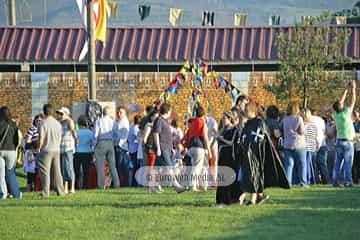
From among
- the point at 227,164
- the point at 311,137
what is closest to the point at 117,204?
the point at 227,164

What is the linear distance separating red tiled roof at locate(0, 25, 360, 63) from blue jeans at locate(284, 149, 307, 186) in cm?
1545

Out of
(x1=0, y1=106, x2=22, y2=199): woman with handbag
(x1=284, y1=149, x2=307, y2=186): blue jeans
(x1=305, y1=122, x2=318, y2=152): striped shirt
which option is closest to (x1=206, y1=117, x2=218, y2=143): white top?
(x1=284, y1=149, x2=307, y2=186): blue jeans

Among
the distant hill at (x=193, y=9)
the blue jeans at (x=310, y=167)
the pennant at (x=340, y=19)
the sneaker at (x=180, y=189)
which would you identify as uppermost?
the distant hill at (x=193, y=9)

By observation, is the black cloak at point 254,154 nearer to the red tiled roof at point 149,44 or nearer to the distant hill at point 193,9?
the red tiled roof at point 149,44

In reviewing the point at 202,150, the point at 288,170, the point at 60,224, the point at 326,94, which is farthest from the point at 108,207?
the point at 326,94

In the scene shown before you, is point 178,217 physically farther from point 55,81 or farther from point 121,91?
point 55,81

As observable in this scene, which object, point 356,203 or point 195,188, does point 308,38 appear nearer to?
point 195,188

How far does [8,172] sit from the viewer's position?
18.1 m

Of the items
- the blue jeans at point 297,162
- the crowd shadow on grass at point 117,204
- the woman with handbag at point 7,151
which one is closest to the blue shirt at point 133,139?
the blue jeans at point 297,162

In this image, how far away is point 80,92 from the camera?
34625 mm

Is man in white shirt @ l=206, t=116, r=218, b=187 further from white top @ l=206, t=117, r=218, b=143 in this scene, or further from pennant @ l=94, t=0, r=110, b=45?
pennant @ l=94, t=0, r=110, b=45

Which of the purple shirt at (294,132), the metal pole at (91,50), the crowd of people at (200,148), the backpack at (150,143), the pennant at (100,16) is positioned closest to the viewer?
the crowd of people at (200,148)

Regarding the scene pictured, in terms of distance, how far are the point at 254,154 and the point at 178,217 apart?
1828 mm

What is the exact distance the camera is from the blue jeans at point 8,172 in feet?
58.9
